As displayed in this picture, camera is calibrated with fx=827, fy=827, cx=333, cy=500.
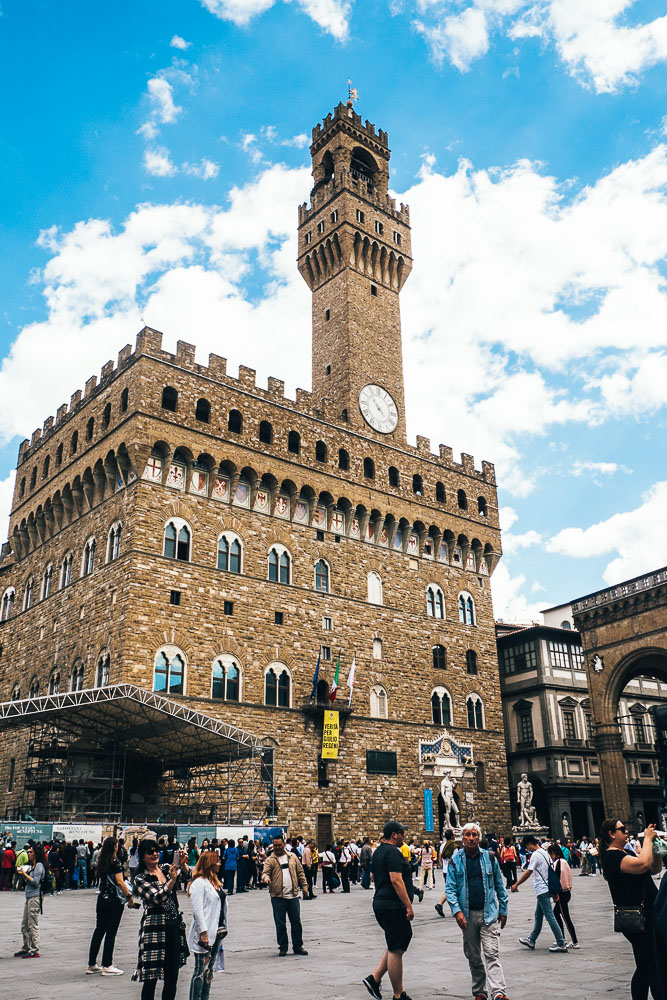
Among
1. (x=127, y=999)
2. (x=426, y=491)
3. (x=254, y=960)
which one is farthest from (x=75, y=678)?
(x=127, y=999)

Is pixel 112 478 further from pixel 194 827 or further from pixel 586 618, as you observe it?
pixel 586 618

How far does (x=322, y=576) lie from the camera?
35.9m

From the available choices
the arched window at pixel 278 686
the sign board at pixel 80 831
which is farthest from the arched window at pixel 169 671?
the sign board at pixel 80 831

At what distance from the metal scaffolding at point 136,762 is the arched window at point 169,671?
2.03 metres

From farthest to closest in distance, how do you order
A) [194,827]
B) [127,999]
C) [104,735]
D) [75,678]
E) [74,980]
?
[75,678] < [104,735] < [194,827] < [74,980] < [127,999]

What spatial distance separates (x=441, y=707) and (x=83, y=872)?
1906 cm

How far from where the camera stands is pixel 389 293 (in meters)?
44.2

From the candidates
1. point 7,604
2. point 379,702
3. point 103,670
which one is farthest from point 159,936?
point 7,604

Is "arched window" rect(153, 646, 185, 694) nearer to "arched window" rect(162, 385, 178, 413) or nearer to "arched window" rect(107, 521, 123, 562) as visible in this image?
"arched window" rect(107, 521, 123, 562)

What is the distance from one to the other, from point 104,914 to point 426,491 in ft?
107

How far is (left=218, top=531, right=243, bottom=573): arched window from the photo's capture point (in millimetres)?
32594

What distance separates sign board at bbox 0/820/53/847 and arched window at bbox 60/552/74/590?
509 inches

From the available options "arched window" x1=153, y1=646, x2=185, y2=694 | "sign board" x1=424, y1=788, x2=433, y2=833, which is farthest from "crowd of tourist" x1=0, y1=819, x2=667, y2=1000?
"sign board" x1=424, y1=788, x2=433, y2=833

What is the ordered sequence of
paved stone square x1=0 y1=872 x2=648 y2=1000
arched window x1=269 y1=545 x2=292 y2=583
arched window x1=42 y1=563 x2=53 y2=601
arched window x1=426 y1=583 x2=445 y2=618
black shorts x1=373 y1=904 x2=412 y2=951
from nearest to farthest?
black shorts x1=373 y1=904 x2=412 y2=951, paved stone square x1=0 y1=872 x2=648 y2=1000, arched window x1=269 y1=545 x2=292 y2=583, arched window x1=42 y1=563 x2=53 y2=601, arched window x1=426 y1=583 x2=445 y2=618
